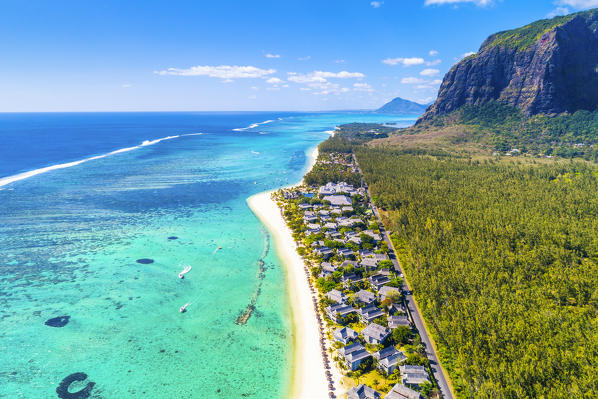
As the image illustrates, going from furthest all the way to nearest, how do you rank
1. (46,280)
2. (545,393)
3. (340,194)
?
(340,194)
(46,280)
(545,393)

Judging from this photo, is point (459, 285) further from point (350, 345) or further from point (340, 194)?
point (340, 194)

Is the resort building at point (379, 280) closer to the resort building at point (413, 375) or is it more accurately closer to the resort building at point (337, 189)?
the resort building at point (413, 375)

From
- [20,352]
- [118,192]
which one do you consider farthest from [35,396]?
[118,192]

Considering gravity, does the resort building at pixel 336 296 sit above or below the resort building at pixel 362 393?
above

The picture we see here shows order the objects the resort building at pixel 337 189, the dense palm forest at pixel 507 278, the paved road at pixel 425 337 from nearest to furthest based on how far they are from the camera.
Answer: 1. the dense palm forest at pixel 507 278
2. the paved road at pixel 425 337
3. the resort building at pixel 337 189

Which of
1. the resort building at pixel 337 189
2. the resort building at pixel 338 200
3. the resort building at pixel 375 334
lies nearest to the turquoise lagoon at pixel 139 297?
the resort building at pixel 375 334

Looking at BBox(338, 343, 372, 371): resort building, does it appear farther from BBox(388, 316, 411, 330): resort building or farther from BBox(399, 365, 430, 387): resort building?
BBox(388, 316, 411, 330): resort building

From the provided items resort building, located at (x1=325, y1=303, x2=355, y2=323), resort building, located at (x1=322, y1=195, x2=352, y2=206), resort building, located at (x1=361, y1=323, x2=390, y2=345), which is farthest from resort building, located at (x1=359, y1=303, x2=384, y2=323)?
resort building, located at (x1=322, y1=195, x2=352, y2=206)
